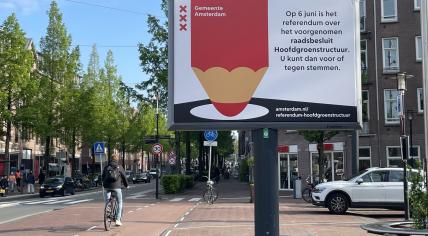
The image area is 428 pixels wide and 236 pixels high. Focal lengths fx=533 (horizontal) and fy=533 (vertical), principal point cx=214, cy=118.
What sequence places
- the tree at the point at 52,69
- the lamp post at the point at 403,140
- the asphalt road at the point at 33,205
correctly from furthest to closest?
the tree at the point at 52,69, the asphalt road at the point at 33,205, the lamp post at the point at 403,140

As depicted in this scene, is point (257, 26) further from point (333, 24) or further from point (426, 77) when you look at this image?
point (426, 77)

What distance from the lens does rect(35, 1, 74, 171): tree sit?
43906mm

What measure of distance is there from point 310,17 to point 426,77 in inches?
92.5

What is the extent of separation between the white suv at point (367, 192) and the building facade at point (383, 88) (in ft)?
56.1

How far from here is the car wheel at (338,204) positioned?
18.5 meters

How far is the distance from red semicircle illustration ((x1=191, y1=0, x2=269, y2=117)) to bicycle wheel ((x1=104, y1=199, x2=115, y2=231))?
26.9ft

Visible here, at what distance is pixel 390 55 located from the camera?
36.7 metres

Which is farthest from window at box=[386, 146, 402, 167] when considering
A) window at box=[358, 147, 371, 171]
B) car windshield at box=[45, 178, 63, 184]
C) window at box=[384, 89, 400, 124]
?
car windshield at box=[45, 178, 63, 184]

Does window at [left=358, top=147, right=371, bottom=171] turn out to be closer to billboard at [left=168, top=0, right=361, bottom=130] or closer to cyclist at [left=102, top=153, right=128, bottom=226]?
cyclist at [left=102, top=153, right=128, bottom=226]

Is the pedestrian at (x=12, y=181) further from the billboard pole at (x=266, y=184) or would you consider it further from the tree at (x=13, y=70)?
the billboard pole at (x=266, y=184)

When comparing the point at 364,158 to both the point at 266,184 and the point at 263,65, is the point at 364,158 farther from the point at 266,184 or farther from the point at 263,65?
the point at 263,65

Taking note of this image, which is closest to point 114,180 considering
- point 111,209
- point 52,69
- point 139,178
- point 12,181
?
point 111,209

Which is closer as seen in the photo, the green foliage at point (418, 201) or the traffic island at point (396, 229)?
the traffic island at point (396, 229)

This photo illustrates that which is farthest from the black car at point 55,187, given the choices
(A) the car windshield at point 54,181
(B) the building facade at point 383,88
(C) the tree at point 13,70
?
(B) the building facade at point 383,88
